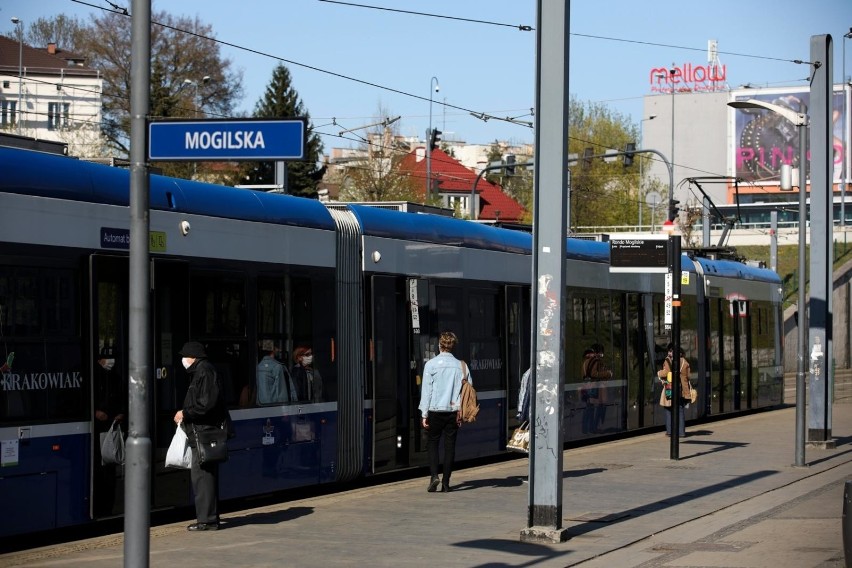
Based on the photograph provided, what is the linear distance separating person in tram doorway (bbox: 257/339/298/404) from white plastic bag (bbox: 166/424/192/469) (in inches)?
78.8

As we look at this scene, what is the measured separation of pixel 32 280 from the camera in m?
10.9

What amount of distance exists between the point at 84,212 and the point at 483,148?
6015 inches

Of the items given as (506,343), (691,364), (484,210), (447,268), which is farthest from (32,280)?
(484,210)

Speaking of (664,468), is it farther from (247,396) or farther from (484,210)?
(484,210)

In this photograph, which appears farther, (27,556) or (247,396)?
(247,396)

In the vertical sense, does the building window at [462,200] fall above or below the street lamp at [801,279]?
above

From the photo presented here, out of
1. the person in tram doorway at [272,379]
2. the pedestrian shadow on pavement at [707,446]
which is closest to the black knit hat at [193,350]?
the person in tram doorway at [272,379]

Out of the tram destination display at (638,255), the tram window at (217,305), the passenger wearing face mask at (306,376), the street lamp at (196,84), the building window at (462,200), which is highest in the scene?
the street lamp at (196,84)

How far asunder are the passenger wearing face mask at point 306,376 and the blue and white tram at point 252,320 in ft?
0.32

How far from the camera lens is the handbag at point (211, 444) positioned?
466 inches

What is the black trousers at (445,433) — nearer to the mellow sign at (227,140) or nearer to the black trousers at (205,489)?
the black trousers at (205,489)

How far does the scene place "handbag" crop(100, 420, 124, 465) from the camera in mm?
11320

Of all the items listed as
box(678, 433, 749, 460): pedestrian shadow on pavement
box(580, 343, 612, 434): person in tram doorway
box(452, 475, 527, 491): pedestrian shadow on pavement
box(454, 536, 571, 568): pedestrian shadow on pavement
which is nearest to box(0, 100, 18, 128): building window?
box(580, 343, 612, 434): person in tram doorway

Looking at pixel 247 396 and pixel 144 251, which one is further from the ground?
pixel 144 251
